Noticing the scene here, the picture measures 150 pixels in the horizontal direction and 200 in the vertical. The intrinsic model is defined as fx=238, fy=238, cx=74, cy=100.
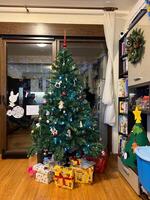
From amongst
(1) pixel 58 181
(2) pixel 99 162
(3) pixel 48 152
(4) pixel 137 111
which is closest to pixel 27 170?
(3) pixel 48 152

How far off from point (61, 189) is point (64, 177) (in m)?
0.14

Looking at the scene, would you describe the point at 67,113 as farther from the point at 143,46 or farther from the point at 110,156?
the point at 110,156

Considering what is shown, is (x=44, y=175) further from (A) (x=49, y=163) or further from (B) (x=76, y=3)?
(B) (x=76, y=3)

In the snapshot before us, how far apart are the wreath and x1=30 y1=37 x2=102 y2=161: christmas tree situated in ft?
2.62

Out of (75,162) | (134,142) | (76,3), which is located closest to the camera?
(134,142)

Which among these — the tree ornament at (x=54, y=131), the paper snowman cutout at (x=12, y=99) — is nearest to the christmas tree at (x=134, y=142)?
the tree ornament at (x=54, y=131)

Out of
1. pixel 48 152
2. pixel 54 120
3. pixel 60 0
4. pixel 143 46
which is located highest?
pixel 60 0

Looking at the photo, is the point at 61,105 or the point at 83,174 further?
the point at 61,105

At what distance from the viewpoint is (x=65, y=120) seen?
312cm

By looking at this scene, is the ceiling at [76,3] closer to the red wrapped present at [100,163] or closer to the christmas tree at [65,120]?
the christmas tree at [65,120]

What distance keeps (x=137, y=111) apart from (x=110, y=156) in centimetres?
181

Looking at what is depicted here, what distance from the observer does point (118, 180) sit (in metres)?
3.08

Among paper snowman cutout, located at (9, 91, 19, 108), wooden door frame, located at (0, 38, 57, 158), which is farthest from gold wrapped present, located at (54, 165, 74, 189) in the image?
paper snowman cutout, located at (9, 91, 19, 108)

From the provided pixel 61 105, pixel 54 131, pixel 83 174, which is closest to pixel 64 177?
pixel 83 174
